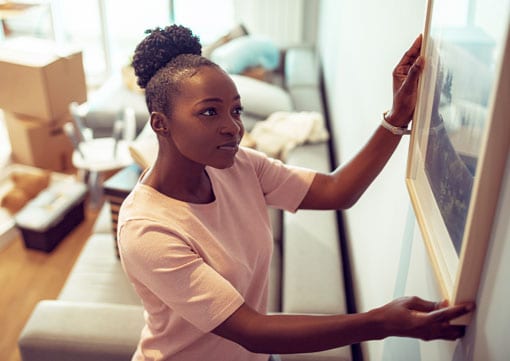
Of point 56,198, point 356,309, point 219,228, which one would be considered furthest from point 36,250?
point 219,228

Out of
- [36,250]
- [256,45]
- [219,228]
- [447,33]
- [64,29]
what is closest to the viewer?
[447,33]

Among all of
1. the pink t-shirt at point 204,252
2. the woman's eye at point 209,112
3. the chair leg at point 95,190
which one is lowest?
the chair leg at point 95,190

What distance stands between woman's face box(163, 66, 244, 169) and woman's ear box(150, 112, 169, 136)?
2 cm

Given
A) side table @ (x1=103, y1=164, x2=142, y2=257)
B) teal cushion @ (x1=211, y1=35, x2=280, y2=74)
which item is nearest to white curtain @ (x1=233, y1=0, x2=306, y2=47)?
teal cushion @ (x1=211, y1=35, x2=280, y2=74)

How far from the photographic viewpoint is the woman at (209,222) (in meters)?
0.85

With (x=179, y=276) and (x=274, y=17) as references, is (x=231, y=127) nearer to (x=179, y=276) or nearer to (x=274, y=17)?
(x=179, y=276)

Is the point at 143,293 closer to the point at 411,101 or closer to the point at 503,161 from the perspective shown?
the point at 411,101

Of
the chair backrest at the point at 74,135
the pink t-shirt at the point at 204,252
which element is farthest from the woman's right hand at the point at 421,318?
the chair backrest at the point at 74,135

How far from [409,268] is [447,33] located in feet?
1.42

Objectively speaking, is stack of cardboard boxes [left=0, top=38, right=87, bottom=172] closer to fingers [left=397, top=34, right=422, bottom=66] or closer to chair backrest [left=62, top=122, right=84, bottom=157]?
chair backrest [left=62, top=122, right=84, bottom=157]

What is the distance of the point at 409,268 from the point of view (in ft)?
3.25

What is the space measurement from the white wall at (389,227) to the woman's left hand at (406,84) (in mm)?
78

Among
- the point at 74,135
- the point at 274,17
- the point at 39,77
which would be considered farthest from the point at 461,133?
the point at 274,17

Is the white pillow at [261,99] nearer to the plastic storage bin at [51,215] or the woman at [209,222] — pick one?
the plastic storage bin at [51,215]
